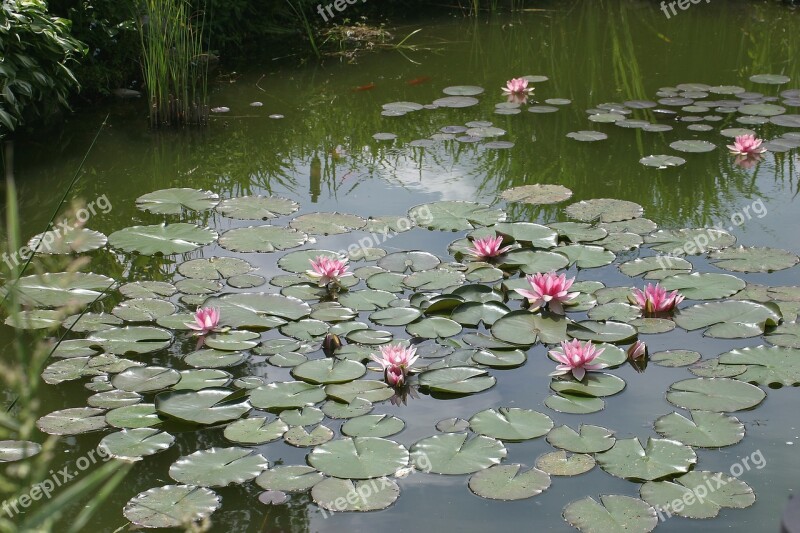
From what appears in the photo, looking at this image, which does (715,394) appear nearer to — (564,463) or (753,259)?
(564,463)

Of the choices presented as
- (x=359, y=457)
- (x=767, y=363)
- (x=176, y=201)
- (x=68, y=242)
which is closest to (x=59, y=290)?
(x=68, y=242)

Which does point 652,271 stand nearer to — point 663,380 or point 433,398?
point 663,380

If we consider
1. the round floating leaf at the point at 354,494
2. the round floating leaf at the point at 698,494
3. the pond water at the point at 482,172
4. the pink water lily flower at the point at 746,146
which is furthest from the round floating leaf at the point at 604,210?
the round floating leaf at the point at 354,494

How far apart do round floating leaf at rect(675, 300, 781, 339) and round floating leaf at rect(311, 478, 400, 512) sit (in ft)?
4.75

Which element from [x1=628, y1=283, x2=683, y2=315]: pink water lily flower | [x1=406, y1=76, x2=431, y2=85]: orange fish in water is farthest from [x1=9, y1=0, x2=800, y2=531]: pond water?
[x1=628, y1=283, x2=683, y2=315]: pink water lily flower

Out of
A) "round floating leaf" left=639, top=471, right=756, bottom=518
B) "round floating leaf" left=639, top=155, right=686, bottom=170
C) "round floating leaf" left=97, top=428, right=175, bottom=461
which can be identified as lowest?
"round floating leaf" left=639, top=471, right=756, bottom=518

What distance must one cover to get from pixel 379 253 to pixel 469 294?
23.4 inches

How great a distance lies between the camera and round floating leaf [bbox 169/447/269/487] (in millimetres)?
2756

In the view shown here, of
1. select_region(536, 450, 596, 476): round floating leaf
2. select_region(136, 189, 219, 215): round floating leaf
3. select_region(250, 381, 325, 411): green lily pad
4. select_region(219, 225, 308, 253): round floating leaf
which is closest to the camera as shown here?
select_region(536, 450, 596, 476): round floating leaf

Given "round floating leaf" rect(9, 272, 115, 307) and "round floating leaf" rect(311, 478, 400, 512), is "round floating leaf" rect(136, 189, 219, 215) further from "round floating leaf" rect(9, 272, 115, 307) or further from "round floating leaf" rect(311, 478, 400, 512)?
"round floating leaf" rect(311, 478, 400, 512)

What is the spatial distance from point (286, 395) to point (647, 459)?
1180mm

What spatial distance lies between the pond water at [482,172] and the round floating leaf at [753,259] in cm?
5

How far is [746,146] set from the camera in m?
5.13

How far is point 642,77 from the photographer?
671cm
